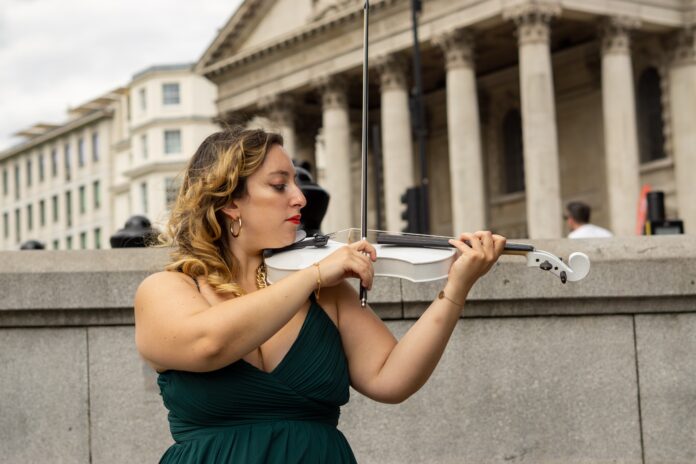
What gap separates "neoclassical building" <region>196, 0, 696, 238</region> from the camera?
41875 millimetres

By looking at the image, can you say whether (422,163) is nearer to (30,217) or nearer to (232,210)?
(232,210)

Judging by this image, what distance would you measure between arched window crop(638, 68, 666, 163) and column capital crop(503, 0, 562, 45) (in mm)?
6447

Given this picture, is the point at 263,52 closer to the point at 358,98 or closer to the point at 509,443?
the point at 358,98

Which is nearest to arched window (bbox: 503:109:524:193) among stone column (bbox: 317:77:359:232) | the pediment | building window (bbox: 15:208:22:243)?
stone column (bbox: 317:77:359:232)

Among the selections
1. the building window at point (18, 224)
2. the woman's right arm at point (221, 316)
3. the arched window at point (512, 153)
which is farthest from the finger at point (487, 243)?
the building window at point (18, 224)

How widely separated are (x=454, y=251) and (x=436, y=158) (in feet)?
179

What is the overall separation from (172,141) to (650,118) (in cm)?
5418

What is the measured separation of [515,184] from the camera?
52875 mm

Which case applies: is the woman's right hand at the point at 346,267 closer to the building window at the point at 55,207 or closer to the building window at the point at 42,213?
the building window at the point at 55,207

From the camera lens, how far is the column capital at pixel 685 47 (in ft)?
143

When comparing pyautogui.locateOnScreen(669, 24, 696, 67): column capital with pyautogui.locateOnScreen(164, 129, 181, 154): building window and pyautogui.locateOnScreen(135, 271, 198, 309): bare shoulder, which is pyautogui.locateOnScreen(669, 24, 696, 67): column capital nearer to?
pyautogui.locateOnScreen(135, 271, 198, 309): bare shoulder

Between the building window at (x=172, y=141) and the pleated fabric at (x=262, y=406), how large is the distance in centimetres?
9158

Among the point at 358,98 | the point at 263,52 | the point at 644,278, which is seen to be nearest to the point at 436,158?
the point at 358,98

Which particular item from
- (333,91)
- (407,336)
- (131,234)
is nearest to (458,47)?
(333,91)
